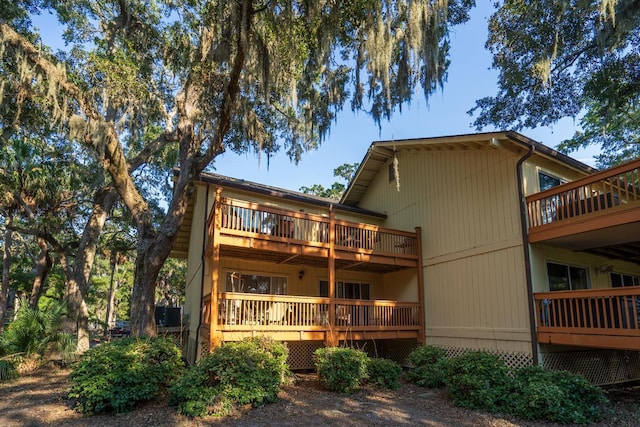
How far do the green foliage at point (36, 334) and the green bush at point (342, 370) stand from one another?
785cm

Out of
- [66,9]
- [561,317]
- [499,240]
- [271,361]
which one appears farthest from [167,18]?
[561,317]

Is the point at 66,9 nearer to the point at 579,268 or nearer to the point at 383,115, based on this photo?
the point at 383,115

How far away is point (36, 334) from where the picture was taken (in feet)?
34.6

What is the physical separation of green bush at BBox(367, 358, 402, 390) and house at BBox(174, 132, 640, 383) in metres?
1.60

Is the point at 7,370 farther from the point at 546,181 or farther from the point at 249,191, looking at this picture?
the point at 546,181

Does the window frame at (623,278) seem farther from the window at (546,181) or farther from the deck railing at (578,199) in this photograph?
the deck railing at (578,199)

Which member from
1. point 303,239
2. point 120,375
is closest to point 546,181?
point 303,239

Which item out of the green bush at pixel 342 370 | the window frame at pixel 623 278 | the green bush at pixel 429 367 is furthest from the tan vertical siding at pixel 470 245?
the window frame at pixel 623 278

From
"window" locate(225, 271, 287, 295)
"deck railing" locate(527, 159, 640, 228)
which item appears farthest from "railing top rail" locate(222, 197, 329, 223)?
"deck railing" locate(527, 159, 640, 228)

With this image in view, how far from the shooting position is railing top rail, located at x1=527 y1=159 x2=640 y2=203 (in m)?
7.40

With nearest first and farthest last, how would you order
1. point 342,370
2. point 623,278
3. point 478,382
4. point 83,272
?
point 478,382
point 342,370
point 623,278
point 83,272

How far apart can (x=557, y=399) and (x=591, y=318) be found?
2.13 metres

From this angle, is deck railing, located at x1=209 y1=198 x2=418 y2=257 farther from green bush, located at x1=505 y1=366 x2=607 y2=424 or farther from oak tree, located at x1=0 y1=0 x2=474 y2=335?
green bush, located at x1=505 y1=366 x2=607 y2=424

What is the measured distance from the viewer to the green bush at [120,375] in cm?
627
